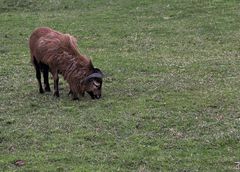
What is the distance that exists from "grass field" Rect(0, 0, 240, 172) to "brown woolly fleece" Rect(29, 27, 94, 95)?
0.48 m

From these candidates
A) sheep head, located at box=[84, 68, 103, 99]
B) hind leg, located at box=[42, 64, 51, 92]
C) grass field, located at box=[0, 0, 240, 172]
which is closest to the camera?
grass field, located at box=[0, 0, 240, 172]

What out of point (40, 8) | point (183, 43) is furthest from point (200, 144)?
point (40, 8)

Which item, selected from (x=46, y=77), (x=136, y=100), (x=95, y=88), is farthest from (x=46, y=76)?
(x=136, y=100)

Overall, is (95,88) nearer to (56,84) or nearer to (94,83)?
(94,83)

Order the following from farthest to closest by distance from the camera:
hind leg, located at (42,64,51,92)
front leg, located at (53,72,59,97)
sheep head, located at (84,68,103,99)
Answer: hind leg, located at (42,64,51,92)
front leg, located at (53,72,59,97)
sheep head, located at (84,68,103,99)

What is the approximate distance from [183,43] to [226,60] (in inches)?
116

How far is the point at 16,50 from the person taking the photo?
1930 cm

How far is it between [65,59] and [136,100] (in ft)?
5.54

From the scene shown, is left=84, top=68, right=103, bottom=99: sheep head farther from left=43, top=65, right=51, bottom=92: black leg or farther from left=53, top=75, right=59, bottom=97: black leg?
left=43, top=65, right=51, bottom=92: black leg

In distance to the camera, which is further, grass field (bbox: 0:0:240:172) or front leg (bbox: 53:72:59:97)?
front leg (bbox: 53:72:59:97)

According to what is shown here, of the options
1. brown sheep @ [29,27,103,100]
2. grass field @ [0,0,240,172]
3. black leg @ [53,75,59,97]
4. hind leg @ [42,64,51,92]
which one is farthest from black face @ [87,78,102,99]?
hind leg @ [42,64,51,92]

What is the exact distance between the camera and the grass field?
31.8 feet

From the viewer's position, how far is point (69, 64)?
523 inches

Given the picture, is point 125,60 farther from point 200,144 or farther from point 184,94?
point 200,144
